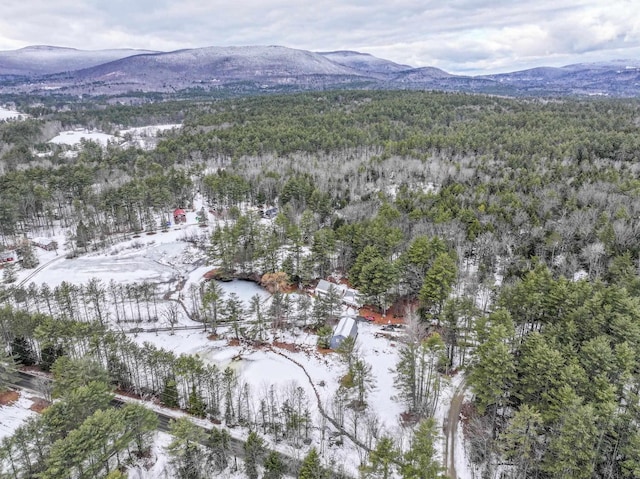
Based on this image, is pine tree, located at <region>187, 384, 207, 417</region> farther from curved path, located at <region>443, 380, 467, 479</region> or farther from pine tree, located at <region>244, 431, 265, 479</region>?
curved path, located at <region>443, 380, 467, 479</region>

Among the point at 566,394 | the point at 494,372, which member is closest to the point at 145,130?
the point at 494,372

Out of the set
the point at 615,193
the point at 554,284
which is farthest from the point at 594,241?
the point at 554,284

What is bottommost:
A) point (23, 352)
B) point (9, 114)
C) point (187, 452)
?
point (187, 452)

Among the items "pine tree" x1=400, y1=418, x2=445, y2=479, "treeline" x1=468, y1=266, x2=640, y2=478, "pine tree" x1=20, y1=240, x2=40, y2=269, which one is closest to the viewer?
"pine tree" x1=400, y1=418, x2=445, y2=479

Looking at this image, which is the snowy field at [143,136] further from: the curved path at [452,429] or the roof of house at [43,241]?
the curved path at [452,429]

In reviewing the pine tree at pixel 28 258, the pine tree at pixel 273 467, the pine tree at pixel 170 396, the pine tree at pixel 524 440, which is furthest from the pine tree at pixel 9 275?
the pine tree at pixel 524 440

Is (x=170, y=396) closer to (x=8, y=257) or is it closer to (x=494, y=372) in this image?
(x=494, y=372)

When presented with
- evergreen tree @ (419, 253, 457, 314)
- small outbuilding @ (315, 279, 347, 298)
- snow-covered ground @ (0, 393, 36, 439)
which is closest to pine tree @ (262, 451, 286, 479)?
snow-covered ground @ (0, 393, 36, 439)

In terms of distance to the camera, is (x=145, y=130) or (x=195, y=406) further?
(x=145, y=130)

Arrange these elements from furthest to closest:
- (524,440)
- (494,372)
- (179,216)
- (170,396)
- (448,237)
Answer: (179,216) < (448,237) < (170,396) < (494,372) < (524,440)
